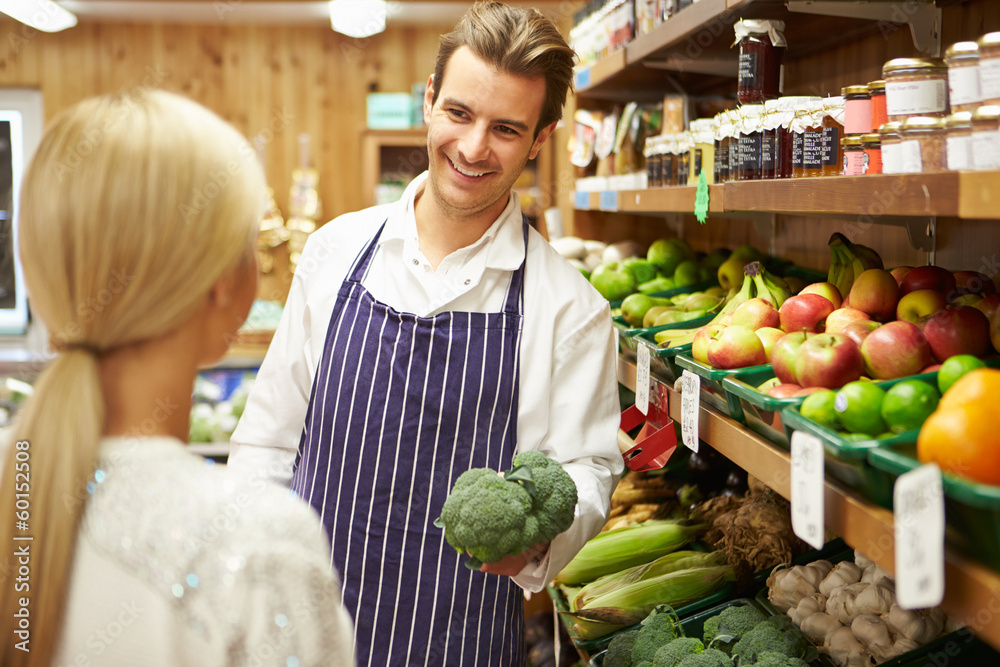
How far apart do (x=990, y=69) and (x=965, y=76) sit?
0.04 metres

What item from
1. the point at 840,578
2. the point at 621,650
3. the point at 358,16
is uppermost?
the point at 358,16

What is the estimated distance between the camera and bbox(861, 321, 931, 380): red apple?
1.21 meters

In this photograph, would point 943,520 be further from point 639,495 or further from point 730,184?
point 639,495

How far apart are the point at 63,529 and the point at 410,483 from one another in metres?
0.95

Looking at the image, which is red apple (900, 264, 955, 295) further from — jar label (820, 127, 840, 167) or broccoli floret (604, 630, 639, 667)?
broccoli floret (604, 630, 639, 667)

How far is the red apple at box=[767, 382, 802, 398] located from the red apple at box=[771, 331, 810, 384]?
2 centimetres

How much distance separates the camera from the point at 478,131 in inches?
65.2

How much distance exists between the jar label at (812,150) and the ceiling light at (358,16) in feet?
11.2

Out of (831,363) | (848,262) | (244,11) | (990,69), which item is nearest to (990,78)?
(990,69)

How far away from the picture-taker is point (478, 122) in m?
1.66

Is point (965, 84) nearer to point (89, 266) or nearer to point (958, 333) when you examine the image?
point (958, 333)

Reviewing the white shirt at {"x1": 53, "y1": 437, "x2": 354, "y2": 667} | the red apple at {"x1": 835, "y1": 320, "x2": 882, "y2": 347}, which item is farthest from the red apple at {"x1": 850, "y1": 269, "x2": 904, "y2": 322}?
the white shirt at {"x1": 53, "y1": 437, "x2": 354, "y2": 667}

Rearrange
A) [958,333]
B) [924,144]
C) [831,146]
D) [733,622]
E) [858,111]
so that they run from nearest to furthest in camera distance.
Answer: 1. [924,144]
2. [958,333]
3. [858,111]
4. [831,146]
5. [733,622]

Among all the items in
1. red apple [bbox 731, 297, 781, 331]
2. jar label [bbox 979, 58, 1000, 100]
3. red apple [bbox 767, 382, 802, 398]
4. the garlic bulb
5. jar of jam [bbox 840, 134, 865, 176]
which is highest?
jar label [bbox 979, 58, 1000, 100]
